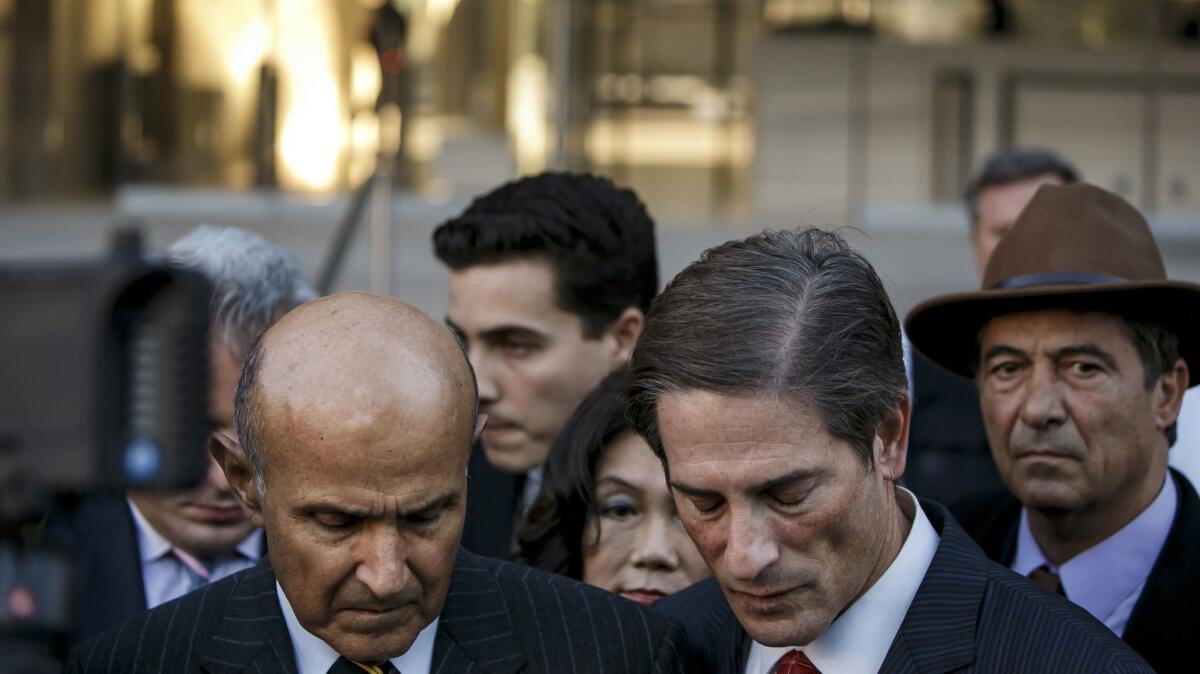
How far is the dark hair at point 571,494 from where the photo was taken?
3.88m

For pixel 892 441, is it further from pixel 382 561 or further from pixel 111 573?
pixel 111 573

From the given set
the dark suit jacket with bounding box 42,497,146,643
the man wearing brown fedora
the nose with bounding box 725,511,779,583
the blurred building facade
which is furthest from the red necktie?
the blurred building facade

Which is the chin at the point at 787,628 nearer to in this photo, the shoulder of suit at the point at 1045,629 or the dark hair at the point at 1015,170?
the shoulder of suit at the point at 1045,629

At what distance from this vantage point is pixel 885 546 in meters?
2.87

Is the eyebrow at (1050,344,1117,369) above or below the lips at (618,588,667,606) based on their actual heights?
above

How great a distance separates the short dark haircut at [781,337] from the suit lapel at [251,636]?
69 cm

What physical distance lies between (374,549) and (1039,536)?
162 cm

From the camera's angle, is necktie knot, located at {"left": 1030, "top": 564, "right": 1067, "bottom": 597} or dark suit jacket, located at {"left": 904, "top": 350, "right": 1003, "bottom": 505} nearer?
necktie knot, located at {"left": 1030, "top": 564, "right": 1067, "bottom": 597}

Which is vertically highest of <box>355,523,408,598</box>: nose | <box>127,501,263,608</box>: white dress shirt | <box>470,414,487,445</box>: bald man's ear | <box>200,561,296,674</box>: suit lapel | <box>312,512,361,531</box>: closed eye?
<box>470,414,487,445</box>: bald man's ear

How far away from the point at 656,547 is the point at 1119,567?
3.07ft

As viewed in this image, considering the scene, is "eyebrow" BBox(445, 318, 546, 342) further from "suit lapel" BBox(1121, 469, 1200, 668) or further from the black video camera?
the black video camera

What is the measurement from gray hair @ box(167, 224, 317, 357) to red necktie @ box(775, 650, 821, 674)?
1.50 meters

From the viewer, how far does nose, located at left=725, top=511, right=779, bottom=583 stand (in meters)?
2.68

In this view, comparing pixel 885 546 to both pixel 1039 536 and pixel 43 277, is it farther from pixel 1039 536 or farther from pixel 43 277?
pixel 43 277
